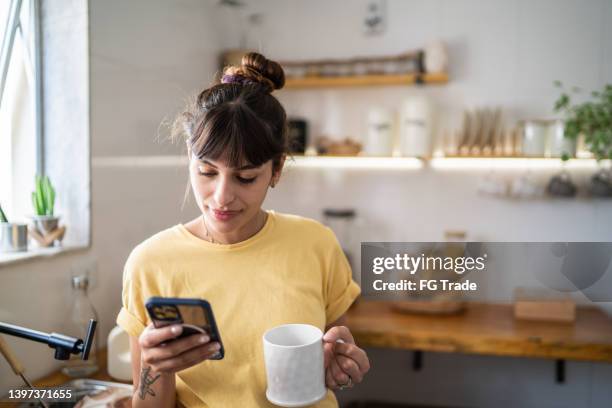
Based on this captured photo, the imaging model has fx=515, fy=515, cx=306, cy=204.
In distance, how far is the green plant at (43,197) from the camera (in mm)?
1584

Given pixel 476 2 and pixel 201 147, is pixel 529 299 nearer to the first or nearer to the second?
pixel 476 2

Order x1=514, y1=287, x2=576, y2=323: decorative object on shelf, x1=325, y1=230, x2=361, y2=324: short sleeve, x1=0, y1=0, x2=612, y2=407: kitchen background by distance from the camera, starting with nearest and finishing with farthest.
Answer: x1=325, y1=230, x2=361, y2=324: short sleeve
x1=0, y1=0, x2=612, y2=407: kitchen background
x1=514, y1=287, x2=576, y2=323: decorative object on shelf

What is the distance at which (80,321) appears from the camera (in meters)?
1.61

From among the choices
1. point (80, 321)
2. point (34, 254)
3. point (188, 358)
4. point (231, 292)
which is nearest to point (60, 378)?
point (80, 321)

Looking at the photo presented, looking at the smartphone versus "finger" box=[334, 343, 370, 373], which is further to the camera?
"finger" box=[334, 343, 370, 373]

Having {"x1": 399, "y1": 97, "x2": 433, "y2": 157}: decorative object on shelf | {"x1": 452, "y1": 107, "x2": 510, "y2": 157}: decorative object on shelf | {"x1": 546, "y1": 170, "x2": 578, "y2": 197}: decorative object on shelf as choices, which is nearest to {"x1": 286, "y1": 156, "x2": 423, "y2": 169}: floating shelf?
{"x1": 399, "y1": 97, "x2": 433, "y2": 157}: decorative object on shelf

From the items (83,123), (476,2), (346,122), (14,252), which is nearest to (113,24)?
(83,123)

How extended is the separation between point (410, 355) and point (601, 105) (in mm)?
1526

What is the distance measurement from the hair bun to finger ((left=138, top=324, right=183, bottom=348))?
505mm

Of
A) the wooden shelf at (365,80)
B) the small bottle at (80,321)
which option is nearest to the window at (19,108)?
the small bottle at (80,321)

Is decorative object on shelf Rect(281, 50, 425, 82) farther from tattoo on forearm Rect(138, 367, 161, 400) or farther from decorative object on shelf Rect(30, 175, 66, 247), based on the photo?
tattoo on forearm Rect(138, 367, 161, 400)

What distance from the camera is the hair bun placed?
3.36 feet

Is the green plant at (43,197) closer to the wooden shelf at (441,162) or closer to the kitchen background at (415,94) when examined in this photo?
the kitchen background at (415,94)

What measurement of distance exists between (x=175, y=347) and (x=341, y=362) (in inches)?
12.1
